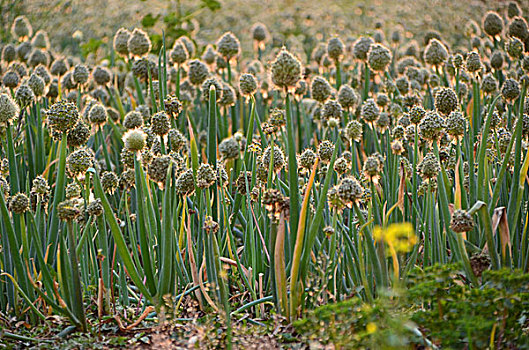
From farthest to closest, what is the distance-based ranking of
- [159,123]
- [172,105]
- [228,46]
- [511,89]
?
[228,46] → [511,89] → [172,105] → [159,123]

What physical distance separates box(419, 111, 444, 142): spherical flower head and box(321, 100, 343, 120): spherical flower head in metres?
0.86

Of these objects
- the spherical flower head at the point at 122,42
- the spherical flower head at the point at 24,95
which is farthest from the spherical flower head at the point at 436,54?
the spherical flower head at the point at 24,95

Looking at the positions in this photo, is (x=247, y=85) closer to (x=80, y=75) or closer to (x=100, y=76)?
(x=80, y=75)

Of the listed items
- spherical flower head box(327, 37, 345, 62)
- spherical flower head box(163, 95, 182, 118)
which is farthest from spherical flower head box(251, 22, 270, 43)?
spherical flower head box(163, 95, 182, 118)

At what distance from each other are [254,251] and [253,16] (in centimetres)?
651

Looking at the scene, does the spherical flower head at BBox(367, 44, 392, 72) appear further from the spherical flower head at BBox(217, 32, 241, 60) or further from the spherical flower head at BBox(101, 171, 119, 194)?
the spherical flower head at BBox(101, 171, 119, 194)

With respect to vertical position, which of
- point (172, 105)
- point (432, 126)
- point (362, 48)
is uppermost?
point (362, 48)

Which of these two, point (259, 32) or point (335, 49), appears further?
point (259, 32)

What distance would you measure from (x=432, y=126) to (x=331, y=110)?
2.99 feet

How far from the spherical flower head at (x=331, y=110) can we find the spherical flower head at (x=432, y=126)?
2.82ft

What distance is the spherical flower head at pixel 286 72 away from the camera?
5.51 ft

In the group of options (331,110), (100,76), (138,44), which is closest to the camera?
(331,110)

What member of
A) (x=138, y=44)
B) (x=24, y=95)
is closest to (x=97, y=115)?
(x=24, y=95)

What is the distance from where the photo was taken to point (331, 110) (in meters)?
2.84
